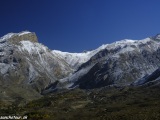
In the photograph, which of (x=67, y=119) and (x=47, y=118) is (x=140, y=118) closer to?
(x=67, y=119)

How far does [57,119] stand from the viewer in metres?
103

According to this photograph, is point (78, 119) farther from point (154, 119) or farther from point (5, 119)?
point (154, 119)

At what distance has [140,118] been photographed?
79750mm

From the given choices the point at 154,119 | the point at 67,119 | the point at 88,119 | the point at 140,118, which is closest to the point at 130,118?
the point at 140,118

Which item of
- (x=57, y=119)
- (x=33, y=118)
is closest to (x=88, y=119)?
(x=57, y=119)

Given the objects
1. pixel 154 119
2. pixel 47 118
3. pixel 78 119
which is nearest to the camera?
pixel 154 119

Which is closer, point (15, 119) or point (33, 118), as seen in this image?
point (15, 119)

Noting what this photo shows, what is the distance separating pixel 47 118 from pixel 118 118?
92.7 feet

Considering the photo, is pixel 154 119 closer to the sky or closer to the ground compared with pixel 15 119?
closer to the ground

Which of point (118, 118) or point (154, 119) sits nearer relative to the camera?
point (154, 119)

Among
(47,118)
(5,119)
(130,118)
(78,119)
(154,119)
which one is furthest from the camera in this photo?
(47,118)

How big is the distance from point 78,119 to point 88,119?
458 centimetres

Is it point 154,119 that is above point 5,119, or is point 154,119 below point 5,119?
below

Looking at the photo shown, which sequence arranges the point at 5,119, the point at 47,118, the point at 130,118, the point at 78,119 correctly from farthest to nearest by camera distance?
the point at 47,118, the point at 78,119, the point at 5,119, the point at 130,118
